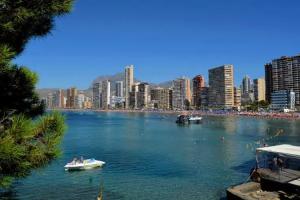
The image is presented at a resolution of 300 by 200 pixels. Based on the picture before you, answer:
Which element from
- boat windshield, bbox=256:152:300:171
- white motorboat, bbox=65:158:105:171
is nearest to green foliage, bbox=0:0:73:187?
boat windshield, bbox=256:152:300:171

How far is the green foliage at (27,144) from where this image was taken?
23.9ft

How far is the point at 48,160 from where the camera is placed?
877 cm

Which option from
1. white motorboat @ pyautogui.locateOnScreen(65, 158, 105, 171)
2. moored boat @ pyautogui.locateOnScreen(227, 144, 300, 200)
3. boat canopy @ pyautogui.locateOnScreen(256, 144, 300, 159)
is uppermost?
boat canopy @ pyautogui.locateOnScreen(256, 144, 300, 159)

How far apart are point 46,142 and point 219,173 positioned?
38693 millimetres

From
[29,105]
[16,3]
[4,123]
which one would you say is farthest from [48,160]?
[16,3]

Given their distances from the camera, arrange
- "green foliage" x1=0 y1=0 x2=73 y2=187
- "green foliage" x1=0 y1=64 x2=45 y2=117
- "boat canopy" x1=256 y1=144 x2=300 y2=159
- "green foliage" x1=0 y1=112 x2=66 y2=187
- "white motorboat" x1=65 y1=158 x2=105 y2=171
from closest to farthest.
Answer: "green foliage" x1=0 y1=112 x2=66 y2=187 < "green foliage" x1=0 y1=0 x2=73 y2=187 < "green foliage" x1=0 y1=64 x2=45 y2=117 < "boat canopy" x1=256 y1=144 x2=300 y2=159 < "white motorboat" x1=65 y1=158 x2=105 y2=171

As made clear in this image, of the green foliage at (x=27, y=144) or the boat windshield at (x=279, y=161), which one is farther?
the boat windshield at (x=279, y=161)

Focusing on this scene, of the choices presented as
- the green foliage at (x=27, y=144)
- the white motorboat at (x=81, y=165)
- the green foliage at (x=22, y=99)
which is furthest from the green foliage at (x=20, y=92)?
the white motorboat at (x=81, y=165)

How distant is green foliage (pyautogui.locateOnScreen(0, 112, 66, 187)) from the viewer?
730cm

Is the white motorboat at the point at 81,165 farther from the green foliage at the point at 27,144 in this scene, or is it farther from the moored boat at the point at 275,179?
the green foliage at the point at 27,144

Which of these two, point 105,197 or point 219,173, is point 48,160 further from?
point 219,173

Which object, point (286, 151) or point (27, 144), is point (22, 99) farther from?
point (286, 151)

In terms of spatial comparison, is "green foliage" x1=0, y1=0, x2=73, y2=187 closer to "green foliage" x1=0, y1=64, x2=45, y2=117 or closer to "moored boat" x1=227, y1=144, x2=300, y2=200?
"green foliage" x1=0, y1=64, x2=45, y2=117

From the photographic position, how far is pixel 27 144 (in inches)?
320
